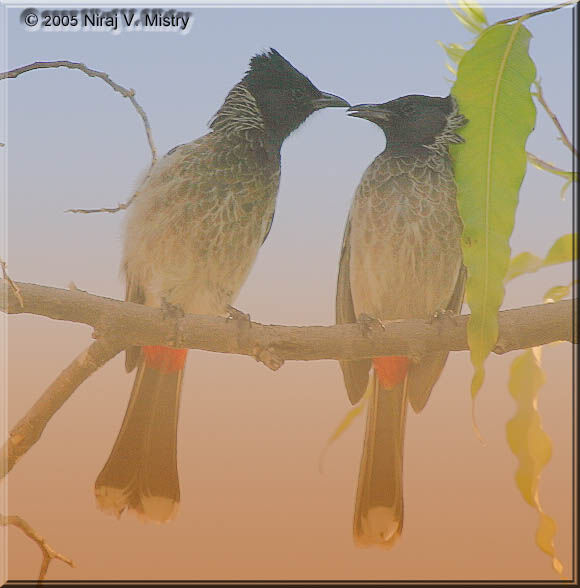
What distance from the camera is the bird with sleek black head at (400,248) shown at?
4.54ft

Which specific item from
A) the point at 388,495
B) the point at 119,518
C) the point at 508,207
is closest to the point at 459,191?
the point at 508,207

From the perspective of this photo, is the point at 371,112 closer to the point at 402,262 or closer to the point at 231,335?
the point at 402,262

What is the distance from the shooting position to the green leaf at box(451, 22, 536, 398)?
995 mm

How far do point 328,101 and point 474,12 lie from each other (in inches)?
13.6

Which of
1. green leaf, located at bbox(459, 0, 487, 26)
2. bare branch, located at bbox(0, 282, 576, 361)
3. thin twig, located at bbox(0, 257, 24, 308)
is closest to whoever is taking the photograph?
thin twig, located at bbox(0, 257, 24, 308)

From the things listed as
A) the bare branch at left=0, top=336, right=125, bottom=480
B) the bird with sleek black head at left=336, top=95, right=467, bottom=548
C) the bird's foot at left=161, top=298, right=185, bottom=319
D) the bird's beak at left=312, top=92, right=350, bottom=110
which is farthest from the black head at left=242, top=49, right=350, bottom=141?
the bare branch at left=0, top=336, right=125, bottom=480

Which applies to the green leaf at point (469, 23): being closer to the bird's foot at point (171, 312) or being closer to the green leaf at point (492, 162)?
the green leaf at point (492, 162)

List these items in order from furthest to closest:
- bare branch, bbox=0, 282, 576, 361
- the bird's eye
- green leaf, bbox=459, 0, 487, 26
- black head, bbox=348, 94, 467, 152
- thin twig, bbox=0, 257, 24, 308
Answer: the bird's eye, black head, bbox=348, 94, 467, 152, green leaf, bbox=459, 0, 487, 26, bare branch, bbox=0, 282, 576, 361, thin twig, bbox=0, 257, 24, 308

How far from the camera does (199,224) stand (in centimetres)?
139

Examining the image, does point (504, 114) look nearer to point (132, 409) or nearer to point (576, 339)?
point (576, 339)

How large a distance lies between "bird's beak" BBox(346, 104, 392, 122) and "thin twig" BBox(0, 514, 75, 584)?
0.99m

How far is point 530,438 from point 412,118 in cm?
68

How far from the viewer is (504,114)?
1.04 meters

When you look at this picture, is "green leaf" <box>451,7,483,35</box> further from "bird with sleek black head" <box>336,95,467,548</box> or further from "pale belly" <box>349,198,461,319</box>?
"pale belly" <box>349,198,461,319</box>
